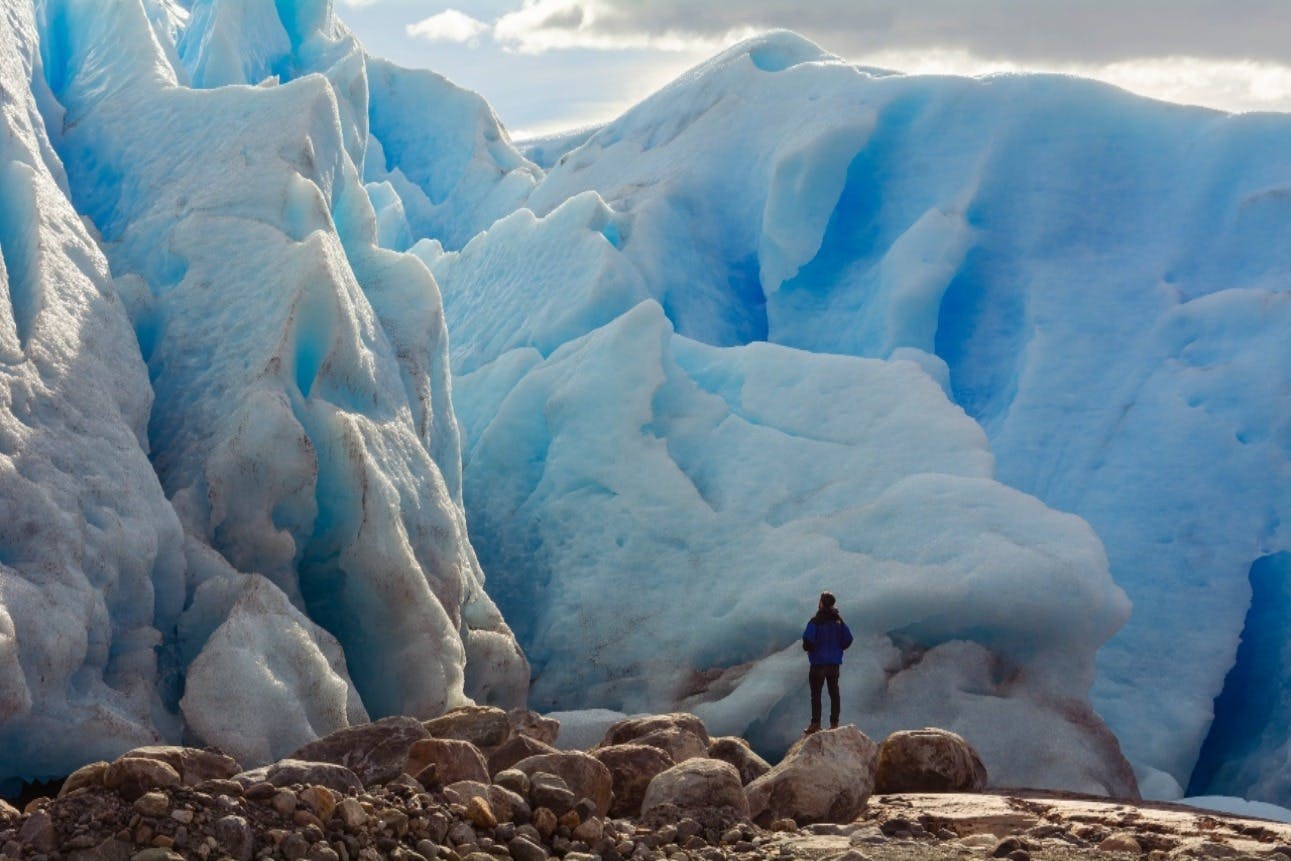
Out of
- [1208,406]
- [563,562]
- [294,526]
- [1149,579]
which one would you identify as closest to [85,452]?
[294,526]

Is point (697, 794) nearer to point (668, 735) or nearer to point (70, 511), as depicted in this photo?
point (668, 735)

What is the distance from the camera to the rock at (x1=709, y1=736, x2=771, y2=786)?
6.88 metres

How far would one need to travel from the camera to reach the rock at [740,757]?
271 inches

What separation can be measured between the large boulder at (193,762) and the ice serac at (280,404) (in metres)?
1.35

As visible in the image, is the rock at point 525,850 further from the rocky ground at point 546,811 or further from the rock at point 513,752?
the rock at point 513,752

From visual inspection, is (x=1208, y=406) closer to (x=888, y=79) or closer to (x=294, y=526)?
(x=888, y=79)

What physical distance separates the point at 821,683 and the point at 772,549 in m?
A: 2.44

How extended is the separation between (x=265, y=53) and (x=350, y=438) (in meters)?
→ 7.76

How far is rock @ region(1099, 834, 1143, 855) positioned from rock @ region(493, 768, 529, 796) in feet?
7.01

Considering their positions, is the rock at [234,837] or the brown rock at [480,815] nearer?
the rock at [234,837]

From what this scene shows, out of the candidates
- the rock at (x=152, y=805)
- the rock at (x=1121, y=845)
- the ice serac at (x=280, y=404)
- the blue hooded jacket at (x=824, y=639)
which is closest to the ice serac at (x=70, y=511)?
the ice serac at (x=280, y=404)

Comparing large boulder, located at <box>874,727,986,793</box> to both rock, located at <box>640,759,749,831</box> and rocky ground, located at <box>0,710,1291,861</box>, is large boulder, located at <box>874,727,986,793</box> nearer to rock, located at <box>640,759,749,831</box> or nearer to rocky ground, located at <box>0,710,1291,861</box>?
rocky ground, located at <box>0,710,1291,861</box>

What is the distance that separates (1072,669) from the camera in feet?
31.8

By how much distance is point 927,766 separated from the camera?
293 inches
